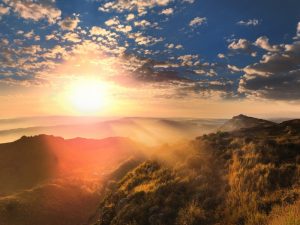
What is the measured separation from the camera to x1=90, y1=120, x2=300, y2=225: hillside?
13.4 meters

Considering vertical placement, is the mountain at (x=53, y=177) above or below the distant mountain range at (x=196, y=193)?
below

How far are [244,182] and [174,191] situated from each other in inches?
163

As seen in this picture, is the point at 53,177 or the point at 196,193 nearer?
the point at 196,193

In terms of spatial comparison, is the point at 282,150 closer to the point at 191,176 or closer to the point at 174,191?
the point at 191,176

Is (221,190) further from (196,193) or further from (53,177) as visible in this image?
(53,177)

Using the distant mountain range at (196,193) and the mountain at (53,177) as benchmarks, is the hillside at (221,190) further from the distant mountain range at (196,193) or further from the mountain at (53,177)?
the mountain at (53,177)

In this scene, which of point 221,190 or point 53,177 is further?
point 53,177

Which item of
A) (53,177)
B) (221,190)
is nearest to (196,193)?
(221,190)

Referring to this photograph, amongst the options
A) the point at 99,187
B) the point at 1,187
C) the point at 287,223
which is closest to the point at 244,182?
the point at 287,223

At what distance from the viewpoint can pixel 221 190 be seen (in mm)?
16281

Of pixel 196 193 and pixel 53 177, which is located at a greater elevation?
pixel 196 193

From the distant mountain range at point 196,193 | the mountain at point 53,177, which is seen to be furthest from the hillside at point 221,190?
the mountain at point 53,177

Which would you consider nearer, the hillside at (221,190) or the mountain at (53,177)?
the hillside at (221,190)

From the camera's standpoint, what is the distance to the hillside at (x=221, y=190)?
1339 cm
